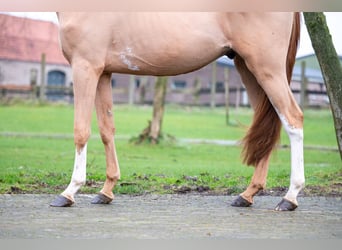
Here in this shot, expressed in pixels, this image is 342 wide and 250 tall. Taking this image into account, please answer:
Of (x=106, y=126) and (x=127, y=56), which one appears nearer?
(x=127, y=56)

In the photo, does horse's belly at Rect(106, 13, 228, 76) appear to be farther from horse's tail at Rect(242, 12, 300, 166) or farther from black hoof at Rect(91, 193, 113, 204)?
black hoof at Rect(91, 193, 113, 204)

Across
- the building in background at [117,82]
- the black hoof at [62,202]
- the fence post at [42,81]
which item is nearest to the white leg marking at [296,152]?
the black hoof at [62,202]

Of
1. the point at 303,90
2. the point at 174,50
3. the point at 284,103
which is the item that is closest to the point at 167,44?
the point at 174,50

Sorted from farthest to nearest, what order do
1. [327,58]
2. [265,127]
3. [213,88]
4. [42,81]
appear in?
[213,88] → [42,81] → [327,58] → [265,127]

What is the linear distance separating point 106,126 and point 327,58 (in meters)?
2.66

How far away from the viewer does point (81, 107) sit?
4.92m

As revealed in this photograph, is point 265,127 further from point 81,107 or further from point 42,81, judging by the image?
point 42,81

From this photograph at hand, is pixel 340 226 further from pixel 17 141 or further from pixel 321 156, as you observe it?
pixel 17 141

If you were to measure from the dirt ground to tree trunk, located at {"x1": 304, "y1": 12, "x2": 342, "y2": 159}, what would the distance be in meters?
1.23

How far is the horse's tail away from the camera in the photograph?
5.16 meters

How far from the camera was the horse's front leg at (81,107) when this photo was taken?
4.89 meters

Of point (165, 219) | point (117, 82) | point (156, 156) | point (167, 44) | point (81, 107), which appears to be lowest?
point (156, 156)

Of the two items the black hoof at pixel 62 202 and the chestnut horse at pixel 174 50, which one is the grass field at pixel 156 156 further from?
the black hoof at pixel 62 202

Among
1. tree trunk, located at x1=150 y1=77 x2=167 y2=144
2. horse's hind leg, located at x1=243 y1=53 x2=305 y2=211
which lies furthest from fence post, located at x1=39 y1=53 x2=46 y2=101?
horse's hind leg, located at x1=243 y1=53 x2=305 y2=211
